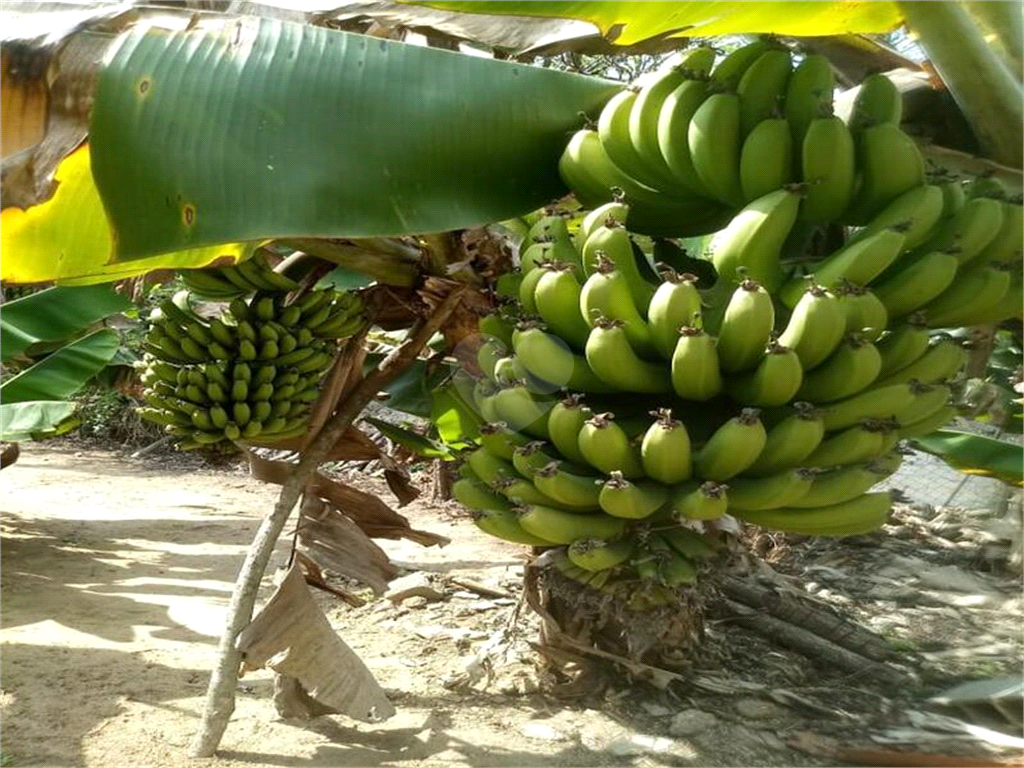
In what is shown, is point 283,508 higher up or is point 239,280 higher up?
point 239,280

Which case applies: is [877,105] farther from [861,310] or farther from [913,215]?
[861,310]

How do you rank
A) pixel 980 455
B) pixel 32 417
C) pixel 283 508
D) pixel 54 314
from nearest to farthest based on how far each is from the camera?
pixel 283 508 → pixel 980 455 → pixel 54 314 → pixel 32 417

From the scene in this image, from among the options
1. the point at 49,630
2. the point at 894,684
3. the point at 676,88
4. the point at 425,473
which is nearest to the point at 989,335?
the point at 676,88

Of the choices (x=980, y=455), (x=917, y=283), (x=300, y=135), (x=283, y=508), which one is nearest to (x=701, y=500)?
(x=917, y=283)

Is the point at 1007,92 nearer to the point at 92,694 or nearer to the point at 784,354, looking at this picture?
the point at 784,354

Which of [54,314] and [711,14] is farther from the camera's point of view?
[54,314]

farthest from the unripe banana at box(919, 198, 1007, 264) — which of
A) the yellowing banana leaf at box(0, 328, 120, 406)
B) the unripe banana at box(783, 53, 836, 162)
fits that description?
the yellowing banana leaf at box(0, 328, 120, 406)

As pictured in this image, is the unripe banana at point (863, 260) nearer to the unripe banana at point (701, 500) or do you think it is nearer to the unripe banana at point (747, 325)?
the unripe banana at point (747, 325)
